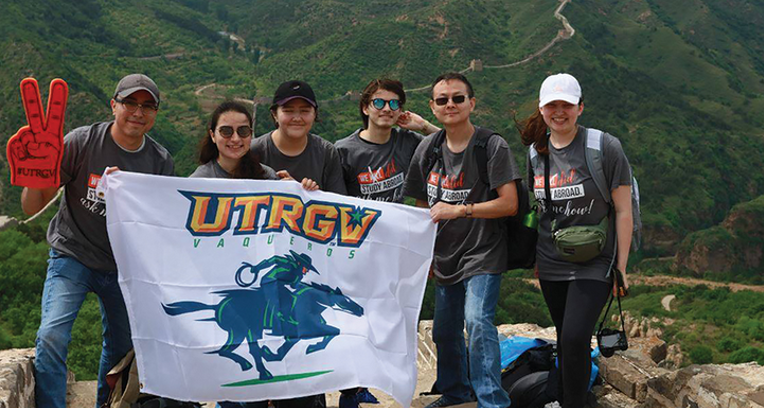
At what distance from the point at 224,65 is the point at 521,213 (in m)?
82.6

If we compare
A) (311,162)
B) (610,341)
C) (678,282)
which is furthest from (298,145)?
(678,282)

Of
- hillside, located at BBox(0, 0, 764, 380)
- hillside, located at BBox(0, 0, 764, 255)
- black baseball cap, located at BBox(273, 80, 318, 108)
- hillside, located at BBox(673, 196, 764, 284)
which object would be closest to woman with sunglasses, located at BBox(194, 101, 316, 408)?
black baseball cap, located at BBox(273, 80, 318, 108)

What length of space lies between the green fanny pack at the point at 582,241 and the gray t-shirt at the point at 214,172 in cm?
175

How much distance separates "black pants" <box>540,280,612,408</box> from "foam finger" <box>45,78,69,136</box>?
2.97 m

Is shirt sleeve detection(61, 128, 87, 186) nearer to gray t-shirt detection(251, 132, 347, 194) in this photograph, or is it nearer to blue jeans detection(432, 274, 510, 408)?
gray t-shirt detection(251, 132, 347, 194)

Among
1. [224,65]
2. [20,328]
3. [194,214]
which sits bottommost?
[20,328]

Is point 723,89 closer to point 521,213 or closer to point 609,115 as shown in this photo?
point 609,115

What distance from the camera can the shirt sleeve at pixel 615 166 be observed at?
15.4 feet

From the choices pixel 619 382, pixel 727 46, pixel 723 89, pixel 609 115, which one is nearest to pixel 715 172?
pixel 609 115

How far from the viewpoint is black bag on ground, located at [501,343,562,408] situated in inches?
210

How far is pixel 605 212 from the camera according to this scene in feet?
15.6

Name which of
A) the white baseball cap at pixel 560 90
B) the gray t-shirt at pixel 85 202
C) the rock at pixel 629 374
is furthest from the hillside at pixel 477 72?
the gray t-shirt at pixel 85 202

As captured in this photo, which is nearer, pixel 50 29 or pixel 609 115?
pixel 609 115

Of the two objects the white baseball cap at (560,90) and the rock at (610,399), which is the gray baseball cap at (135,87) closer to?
the white baseball cap at (560,90)
